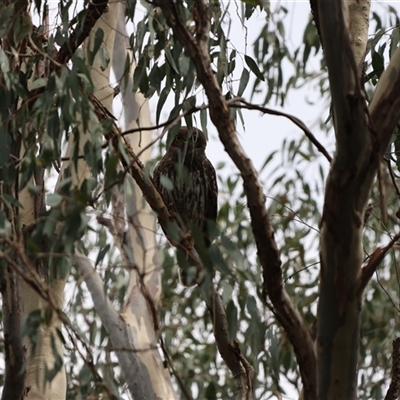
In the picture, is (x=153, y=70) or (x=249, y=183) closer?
(x=249, y=183)

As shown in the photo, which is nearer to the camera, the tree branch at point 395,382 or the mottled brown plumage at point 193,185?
the tree branch at point 395,382

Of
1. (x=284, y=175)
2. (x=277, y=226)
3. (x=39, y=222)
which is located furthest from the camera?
(x=277, y=226)

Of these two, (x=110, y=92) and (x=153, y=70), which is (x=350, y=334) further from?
(x=110, y=92)

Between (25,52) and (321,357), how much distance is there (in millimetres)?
1572

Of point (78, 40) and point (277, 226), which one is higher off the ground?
point (277, 226)

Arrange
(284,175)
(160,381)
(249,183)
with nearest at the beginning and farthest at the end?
(249,183), (160,381), (284,175)

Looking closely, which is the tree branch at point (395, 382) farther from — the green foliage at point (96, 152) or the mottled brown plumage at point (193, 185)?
the mottled brown plumage at point (193, 185)

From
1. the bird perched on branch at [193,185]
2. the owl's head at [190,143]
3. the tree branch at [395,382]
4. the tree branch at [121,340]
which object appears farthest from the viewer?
the bird perched on branch at [193,185]

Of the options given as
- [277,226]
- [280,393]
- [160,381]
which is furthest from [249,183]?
[277,226]

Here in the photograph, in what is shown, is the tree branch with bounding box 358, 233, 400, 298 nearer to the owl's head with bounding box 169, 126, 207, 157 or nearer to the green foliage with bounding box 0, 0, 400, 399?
the green foliage with bounding box 0, 0, 400, 399

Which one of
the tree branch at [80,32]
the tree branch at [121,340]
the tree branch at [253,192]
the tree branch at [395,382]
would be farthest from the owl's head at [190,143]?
the tree branch at [253,192]

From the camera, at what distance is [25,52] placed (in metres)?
3.05

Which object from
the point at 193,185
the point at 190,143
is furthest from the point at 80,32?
the point at 193,185

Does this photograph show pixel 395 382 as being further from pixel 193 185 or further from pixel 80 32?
pixel 193 185
